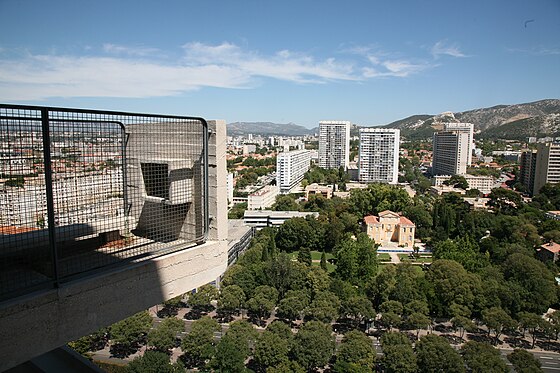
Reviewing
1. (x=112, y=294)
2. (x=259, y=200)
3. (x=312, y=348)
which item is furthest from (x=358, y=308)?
(x=259, y=200)

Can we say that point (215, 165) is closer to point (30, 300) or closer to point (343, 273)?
point (30, 300)

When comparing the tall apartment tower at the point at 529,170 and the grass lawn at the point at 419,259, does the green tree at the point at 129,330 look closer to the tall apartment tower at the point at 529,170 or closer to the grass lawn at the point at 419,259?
the grass lawn at the point at 419,259

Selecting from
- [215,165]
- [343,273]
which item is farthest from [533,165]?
[215,165]

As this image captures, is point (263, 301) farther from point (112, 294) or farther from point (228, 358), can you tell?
point (112, 294)

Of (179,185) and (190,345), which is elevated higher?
(179,185)

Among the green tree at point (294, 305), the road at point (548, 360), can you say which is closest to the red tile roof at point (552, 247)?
the road at point (548, 360)

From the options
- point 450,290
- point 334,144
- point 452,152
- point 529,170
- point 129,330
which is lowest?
point 129,330
